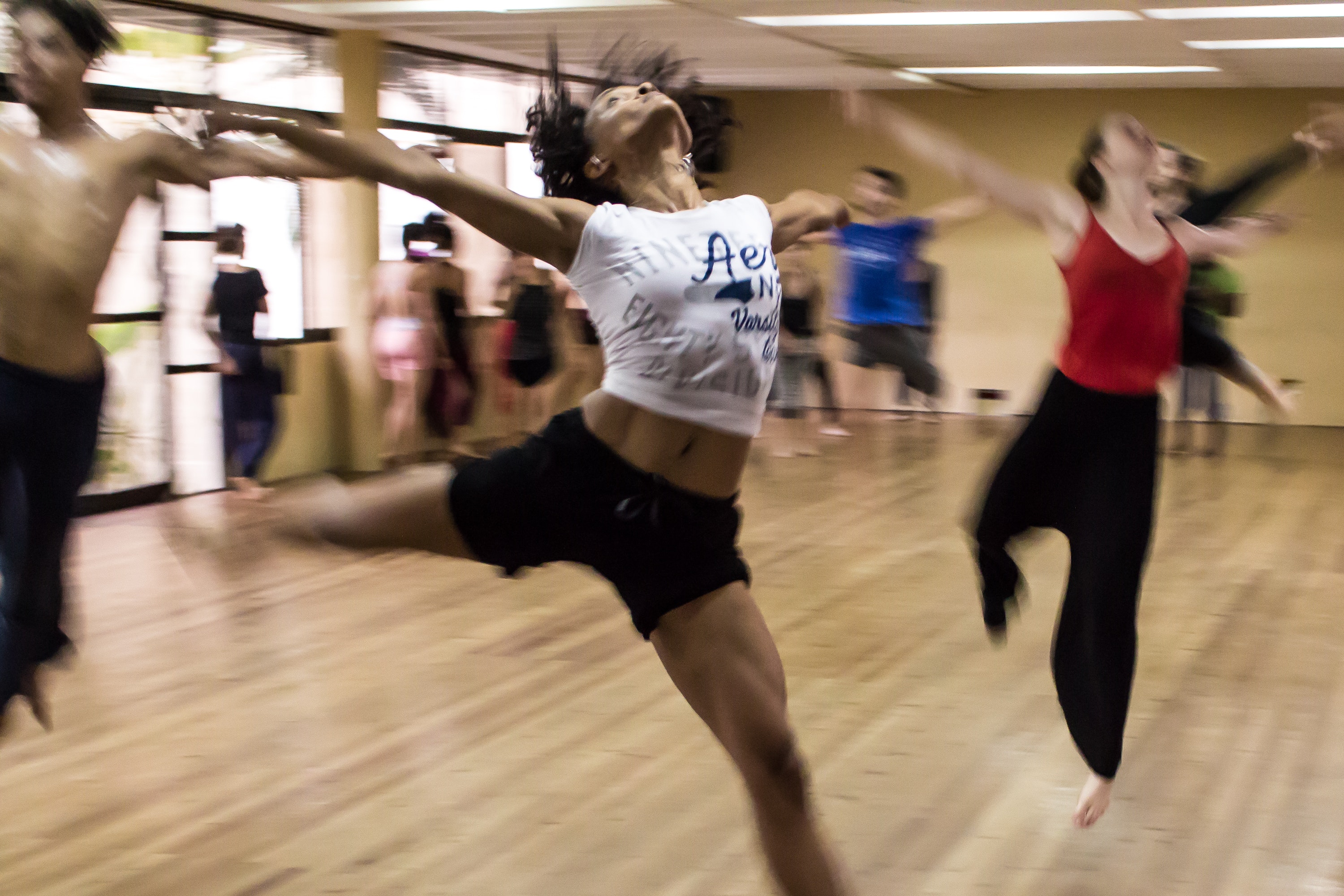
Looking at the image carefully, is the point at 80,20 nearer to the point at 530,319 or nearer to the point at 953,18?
Answer: the point at 530,319

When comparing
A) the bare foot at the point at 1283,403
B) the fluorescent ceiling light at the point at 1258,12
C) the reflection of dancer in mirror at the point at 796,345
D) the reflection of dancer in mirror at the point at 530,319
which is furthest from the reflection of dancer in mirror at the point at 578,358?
the bare foot at the point at 1283,403

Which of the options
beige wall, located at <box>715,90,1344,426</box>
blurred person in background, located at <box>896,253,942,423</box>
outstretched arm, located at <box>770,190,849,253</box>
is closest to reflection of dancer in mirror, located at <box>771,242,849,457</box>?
blurred person in background, located at <box>896,253,942,423</box>

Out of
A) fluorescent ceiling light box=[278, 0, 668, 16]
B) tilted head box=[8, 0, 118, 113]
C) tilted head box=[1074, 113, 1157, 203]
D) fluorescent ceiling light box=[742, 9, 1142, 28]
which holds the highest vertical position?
fluorescent ceiling light box=[742, 9, 1142, 28]

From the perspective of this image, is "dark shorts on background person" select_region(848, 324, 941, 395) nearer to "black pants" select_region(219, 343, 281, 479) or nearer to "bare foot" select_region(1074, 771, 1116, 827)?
"black pants" select_region(219, 343, 281, 479)

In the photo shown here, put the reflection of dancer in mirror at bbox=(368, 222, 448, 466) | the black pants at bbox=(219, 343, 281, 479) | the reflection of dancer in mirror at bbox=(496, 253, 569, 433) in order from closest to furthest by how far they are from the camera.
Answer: the black pants at bbox=(219, 343, 281, 479) → the reflection of dancer in mirror at bbox=(368, 222, 448, 466) → the reflection of dancer in mirror at bbox=(496, 253, 569, 433)

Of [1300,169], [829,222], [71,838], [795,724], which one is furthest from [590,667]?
[1300,169]

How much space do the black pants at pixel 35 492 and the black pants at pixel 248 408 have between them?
4.22 metres

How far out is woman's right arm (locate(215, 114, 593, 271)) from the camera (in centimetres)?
193

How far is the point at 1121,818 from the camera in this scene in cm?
292

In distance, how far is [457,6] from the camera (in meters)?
7.02

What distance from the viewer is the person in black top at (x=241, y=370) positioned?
6.50m

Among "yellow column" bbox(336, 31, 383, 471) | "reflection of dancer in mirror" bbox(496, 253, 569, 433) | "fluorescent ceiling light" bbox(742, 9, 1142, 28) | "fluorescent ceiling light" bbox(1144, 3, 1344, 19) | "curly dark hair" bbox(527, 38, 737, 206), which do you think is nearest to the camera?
"curly dark hair" bbox(527, 38, 737, 206)

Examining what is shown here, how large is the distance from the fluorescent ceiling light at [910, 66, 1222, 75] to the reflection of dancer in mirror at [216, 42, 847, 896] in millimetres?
8197

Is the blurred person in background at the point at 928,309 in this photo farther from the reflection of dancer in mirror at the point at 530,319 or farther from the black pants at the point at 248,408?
the black pants at the point at 248,408
